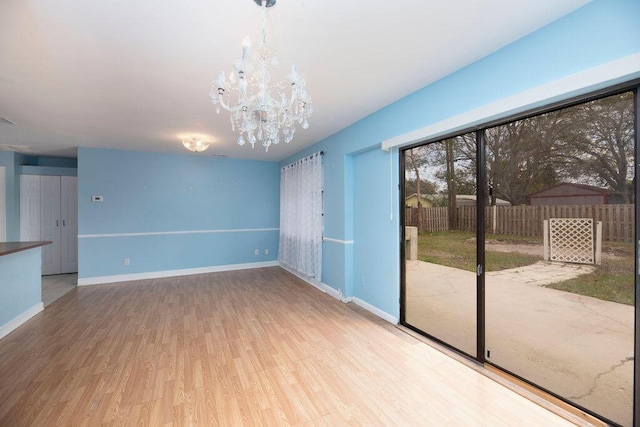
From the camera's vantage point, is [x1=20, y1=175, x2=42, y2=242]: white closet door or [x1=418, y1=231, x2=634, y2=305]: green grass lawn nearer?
[x1=418, y1=231, x2=634, y2=305]: green grass lawn

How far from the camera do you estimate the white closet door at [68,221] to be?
5.32 m

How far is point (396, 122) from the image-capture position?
2.77 m

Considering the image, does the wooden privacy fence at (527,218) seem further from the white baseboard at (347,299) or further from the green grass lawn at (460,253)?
the white baseboard at (347,299)

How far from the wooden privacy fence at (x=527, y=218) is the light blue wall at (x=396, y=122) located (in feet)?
1.29

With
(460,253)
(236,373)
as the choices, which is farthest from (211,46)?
(460,253)

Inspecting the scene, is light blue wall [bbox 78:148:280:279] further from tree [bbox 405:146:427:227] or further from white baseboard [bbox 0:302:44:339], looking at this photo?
tree [bbox 405:146:427:227]

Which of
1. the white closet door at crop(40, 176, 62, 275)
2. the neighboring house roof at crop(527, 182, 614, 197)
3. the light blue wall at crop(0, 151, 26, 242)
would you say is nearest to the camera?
the neighboring house roof at crop(527, 182, 614, 197)

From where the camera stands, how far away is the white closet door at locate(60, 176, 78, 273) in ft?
17.5

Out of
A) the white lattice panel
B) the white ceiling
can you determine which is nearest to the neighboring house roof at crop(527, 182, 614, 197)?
the white lattice panel

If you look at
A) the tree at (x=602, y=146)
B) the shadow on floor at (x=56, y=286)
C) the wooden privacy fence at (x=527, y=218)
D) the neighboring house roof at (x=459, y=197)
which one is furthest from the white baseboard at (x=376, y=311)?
the shadow on floor at (x=56, y=286)

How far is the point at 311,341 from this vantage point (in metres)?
2.59

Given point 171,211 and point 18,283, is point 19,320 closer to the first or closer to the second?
point 18,283

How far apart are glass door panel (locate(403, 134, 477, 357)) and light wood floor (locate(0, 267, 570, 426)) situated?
0.41 m

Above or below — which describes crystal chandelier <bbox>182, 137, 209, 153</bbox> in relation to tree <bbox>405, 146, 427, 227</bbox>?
above
